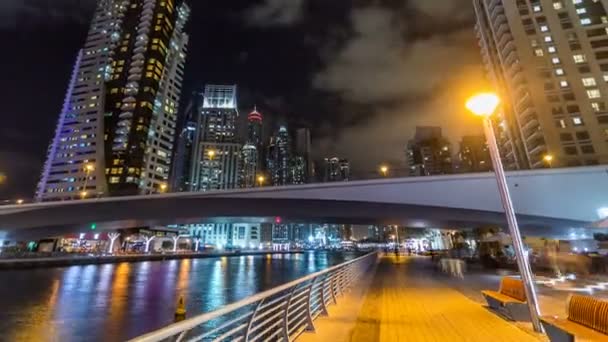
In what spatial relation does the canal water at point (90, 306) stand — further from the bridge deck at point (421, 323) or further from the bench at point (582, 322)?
the bench at point (582, 322)

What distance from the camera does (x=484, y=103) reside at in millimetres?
7082

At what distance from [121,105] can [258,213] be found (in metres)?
111

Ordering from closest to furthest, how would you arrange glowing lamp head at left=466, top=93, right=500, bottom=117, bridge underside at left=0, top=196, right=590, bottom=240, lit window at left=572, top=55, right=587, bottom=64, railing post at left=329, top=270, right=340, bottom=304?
glowing lamp head at left=466, top=93, right=500, bottom=117 → railing post at left=329, top=270, right=340, bottom=304 → bridge underside at left=0, top=196, right=590, bottom=240 → lit window at left=572, top=55, right=587, bottom=64

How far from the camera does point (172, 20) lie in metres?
130

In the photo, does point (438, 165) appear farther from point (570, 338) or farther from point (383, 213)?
point (570, 338)

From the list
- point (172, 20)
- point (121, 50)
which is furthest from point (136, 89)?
point (172, 20)

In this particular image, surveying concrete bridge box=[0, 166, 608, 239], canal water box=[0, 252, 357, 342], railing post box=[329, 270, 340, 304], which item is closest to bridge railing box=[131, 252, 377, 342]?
railing post box=[329, 270, 340, 304]

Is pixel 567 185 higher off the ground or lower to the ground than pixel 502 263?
higher

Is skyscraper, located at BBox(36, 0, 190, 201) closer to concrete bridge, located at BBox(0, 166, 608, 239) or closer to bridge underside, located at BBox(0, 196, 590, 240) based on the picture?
bridge underside, located at BBox(0, 196, 590, 240)

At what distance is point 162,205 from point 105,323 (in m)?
19.3

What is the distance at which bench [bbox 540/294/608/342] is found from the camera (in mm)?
4238

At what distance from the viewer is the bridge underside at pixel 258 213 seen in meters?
25.0

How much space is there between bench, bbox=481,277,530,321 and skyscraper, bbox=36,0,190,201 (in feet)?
354

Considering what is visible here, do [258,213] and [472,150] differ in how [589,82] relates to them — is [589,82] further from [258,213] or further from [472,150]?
[472,150]
